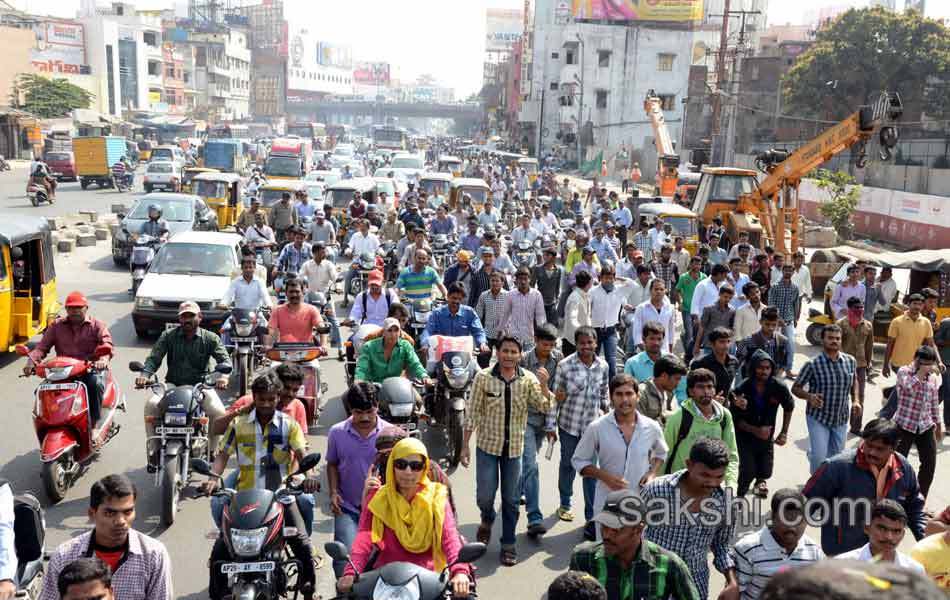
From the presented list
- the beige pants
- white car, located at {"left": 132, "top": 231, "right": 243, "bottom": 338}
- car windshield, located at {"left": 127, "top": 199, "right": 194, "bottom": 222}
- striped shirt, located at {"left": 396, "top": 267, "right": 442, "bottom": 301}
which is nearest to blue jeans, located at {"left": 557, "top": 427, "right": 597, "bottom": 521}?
the beige pants

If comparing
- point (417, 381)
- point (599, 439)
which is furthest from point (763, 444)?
point (417, 381)

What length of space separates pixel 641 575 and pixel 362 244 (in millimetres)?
12395

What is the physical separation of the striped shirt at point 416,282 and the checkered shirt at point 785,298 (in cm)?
431

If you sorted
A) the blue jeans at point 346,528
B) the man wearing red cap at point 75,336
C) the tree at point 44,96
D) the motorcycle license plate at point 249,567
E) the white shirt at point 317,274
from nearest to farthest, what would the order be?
the motorcycle license plate at point 249,567 → the blue jeans at point 346,528 → the man wearing red cap at point 75,336 → the white shirt at point 317,274 → the tree at point 44,96

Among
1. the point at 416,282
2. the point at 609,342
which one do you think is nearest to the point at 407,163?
the point at 416,282

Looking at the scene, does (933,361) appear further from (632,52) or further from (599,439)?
(632,52)

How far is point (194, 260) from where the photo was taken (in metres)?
14.6

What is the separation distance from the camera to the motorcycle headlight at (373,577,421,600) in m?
4.16

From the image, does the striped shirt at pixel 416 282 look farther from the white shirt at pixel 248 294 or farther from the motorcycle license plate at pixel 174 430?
the motorcycle license plate at pixel 174 430

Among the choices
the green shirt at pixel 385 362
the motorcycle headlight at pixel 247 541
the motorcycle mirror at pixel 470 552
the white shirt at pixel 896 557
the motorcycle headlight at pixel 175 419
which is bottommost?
the motorcycle headlight at pixel 175 419

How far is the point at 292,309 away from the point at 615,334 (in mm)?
3912

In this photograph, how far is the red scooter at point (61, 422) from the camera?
755 centimetres

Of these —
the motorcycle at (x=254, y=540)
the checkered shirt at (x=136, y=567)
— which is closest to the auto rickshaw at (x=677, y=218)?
the motorcycle at (x=254, y=540)

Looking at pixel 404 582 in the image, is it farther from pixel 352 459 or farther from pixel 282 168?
pixel 282 168
